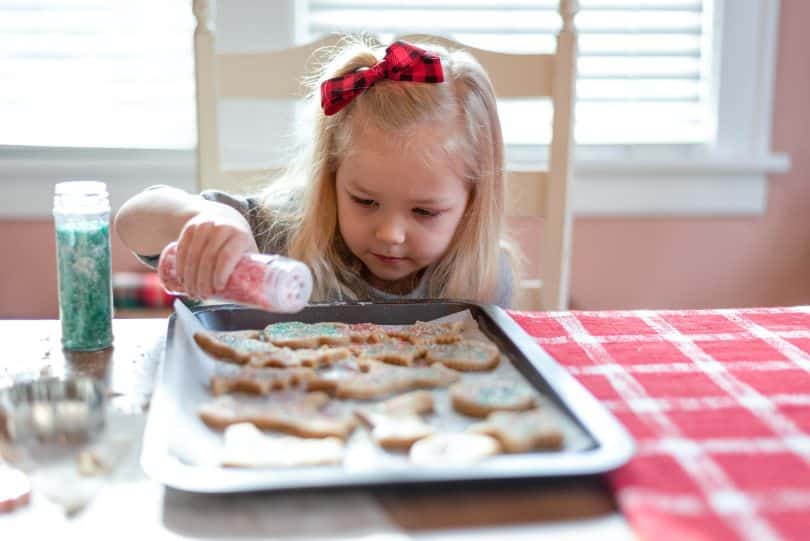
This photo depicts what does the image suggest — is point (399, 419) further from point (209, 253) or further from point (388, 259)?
point (388, 259)

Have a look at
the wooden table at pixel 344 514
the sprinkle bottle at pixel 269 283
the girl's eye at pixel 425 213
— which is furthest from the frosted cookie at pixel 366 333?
the wooden table at pixel 344 514

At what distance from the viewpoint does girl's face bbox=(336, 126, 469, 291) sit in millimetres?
1094

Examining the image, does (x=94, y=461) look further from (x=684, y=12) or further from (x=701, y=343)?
(x=684, y=12)

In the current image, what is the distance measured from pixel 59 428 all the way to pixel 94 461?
0.14 feet

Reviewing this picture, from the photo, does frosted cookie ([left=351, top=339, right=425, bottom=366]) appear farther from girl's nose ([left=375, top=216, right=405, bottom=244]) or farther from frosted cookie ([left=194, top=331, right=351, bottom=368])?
girl's nose ([left=375, top=216, right=405, bottom=244])

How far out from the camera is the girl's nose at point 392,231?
1.09 meters

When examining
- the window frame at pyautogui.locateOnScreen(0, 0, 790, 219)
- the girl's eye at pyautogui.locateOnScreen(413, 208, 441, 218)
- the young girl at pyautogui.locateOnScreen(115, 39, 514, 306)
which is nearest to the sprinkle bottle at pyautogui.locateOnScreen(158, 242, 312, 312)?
the young girl at pyautogui.locateOnScreen(115, 39, 514, 306)

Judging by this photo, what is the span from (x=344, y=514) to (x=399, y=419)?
0.14 metres

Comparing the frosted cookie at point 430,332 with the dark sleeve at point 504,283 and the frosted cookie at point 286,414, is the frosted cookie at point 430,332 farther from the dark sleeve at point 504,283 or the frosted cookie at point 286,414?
the dark sleeve at point 504,283

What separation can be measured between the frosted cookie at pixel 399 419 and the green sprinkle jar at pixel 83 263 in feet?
1.05

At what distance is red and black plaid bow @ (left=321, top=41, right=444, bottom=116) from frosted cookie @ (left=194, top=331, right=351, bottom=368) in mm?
383

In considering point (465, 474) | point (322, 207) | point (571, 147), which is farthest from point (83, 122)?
point (465, 474)

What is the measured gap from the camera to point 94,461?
0.58 meters

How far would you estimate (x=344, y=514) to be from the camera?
0.53 m
